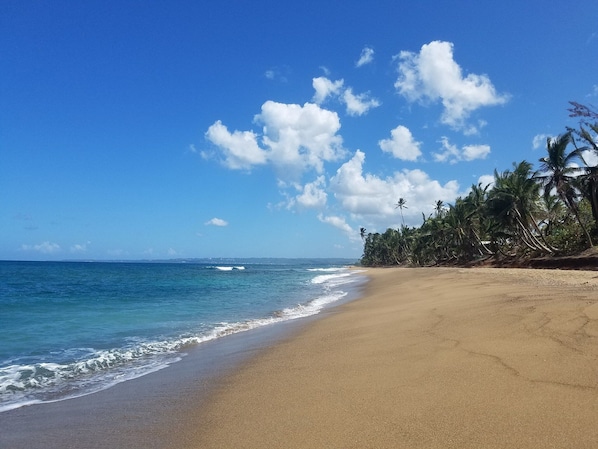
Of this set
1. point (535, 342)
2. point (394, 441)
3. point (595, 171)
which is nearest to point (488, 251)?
point (595, 171)

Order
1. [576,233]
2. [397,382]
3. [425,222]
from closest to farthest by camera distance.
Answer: [397,382] < [576,233] < [425,222]

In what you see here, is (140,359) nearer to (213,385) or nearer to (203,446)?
(213,385)

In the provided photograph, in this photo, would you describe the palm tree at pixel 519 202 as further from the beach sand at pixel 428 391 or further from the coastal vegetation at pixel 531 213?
the beach sand at pixel 428 391

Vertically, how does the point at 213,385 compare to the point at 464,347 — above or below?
below

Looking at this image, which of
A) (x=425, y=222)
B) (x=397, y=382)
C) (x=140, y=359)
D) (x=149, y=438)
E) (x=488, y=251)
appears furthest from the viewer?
(x=425, y=222)

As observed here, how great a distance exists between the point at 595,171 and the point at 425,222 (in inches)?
1739

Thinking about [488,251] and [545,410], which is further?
[488,251]

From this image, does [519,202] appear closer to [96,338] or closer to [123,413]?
[96,338]

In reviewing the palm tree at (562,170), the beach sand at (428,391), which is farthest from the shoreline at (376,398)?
the palm tree at (562,170)

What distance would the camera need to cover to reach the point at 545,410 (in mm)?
3994

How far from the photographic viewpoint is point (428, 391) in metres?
4.92

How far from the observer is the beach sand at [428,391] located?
3805 mm

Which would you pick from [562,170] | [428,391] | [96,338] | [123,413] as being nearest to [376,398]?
[428,391]

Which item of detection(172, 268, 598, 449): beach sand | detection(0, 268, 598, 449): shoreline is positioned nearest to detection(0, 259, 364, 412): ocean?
detection(0, 268, 598, 449): shoreline
